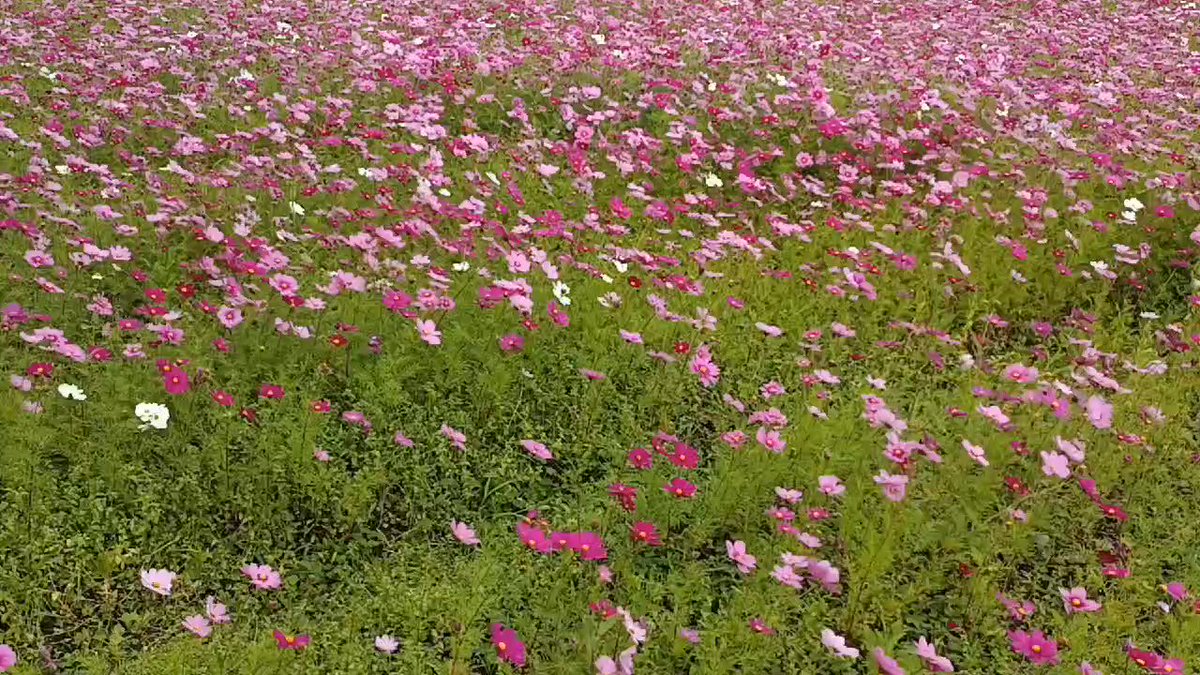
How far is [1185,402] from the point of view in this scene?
14.8 feet

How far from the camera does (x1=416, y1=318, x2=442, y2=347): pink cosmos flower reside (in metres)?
3.82

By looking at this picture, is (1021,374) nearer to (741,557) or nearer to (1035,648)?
(1035,648)

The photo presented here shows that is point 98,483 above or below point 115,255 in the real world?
below

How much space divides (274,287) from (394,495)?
43.3 inches

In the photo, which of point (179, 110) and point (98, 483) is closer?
point (98, 483)

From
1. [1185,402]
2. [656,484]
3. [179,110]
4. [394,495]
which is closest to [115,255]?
[394,495]

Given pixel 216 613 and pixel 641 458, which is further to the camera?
pixel 641 458

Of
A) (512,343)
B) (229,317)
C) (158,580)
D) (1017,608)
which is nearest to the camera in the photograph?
(158,580)

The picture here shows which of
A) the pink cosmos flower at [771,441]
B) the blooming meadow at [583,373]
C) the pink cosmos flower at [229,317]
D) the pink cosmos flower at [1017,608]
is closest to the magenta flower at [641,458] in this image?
the blooming meadow at [583,373]

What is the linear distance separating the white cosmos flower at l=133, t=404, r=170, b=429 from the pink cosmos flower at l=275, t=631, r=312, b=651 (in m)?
0.93

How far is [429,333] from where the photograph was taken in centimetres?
388

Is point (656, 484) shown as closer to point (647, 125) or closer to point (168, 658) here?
point (168, 658)

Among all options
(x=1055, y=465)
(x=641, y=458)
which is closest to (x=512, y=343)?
(x=641, y=458)

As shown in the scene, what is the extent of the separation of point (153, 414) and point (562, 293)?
1890 mm
